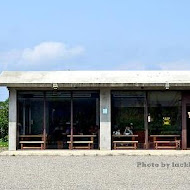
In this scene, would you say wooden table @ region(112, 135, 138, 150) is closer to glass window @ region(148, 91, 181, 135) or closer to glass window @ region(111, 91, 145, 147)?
glass window @ region(111, 91, 145, 147)

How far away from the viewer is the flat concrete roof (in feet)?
71.8

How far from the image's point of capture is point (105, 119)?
22781mm

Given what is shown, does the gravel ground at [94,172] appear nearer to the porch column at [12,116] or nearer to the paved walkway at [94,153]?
the paved walkway at [94,153]

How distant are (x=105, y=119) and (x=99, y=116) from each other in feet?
1.04

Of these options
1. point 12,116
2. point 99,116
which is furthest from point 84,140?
point 12,116

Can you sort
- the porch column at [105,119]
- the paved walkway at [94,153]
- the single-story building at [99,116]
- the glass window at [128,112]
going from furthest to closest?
the glass window at [128,112] < the single-story building at [99,116] < the porch column at [105,119] < the paved walkway at [94,153]

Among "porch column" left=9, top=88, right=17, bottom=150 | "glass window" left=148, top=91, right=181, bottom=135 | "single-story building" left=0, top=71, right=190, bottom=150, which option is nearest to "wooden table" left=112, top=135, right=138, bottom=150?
"single-story building" left=0, top=71, right=190, bottom=150

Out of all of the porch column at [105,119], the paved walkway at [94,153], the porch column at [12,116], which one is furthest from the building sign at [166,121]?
the porch column at [12,116]

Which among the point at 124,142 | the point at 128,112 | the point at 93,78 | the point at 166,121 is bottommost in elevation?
the point at 124,142

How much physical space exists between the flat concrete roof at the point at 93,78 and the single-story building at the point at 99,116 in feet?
0.30

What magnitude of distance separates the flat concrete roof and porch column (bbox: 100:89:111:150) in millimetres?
732

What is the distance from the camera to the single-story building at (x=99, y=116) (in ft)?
74.9

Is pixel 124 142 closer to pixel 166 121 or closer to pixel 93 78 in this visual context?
pixel 166 121

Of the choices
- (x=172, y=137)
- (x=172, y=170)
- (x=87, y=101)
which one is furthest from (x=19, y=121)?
(x=172, y=170)
